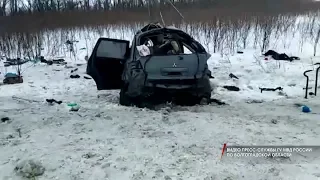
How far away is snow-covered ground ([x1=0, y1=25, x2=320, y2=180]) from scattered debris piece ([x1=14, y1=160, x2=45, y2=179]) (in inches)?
2.3

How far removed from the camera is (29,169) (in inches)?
137

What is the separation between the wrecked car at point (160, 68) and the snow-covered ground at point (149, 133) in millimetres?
267

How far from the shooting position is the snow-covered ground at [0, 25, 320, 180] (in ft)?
11.5

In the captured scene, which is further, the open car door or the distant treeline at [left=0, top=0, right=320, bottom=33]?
the distant treeline at [left=0, top=0, right=320, bottom=33]

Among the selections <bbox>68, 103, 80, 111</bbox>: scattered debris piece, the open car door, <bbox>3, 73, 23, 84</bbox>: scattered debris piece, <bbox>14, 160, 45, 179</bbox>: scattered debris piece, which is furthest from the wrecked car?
<bbox>3, 73, 23, 84</bbox>: scattered debris piece

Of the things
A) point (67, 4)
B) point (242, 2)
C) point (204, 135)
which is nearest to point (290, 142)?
point (204, 135)

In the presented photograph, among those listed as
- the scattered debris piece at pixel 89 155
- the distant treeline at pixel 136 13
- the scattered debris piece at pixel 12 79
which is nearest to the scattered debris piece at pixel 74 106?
the scattered debris piece at pixel 89 155

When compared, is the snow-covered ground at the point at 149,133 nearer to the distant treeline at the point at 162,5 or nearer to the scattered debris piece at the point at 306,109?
the scattered debris piece at the point at 306,109

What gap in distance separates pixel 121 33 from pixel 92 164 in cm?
1349

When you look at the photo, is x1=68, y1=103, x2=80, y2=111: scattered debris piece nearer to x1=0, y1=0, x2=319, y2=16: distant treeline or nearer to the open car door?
the open car door

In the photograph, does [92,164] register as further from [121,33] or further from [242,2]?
[242,2]

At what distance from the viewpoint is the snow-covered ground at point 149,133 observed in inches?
138

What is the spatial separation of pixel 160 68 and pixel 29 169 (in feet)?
9.55

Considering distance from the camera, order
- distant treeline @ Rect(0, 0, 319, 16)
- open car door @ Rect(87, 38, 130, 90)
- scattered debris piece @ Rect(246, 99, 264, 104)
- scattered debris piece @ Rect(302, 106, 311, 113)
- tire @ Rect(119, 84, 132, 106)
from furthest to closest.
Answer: distant treeline @ Rect(0, 0, 319, 16) < scattered debris piece @ Rect(246, 99, 264, 104) < open car door @ Rect(87, 38, 130, 90) < tire @ Rect(119, 84, 132, 106) < scattered debris piece @ Rect(302, 106, 311, 113)
